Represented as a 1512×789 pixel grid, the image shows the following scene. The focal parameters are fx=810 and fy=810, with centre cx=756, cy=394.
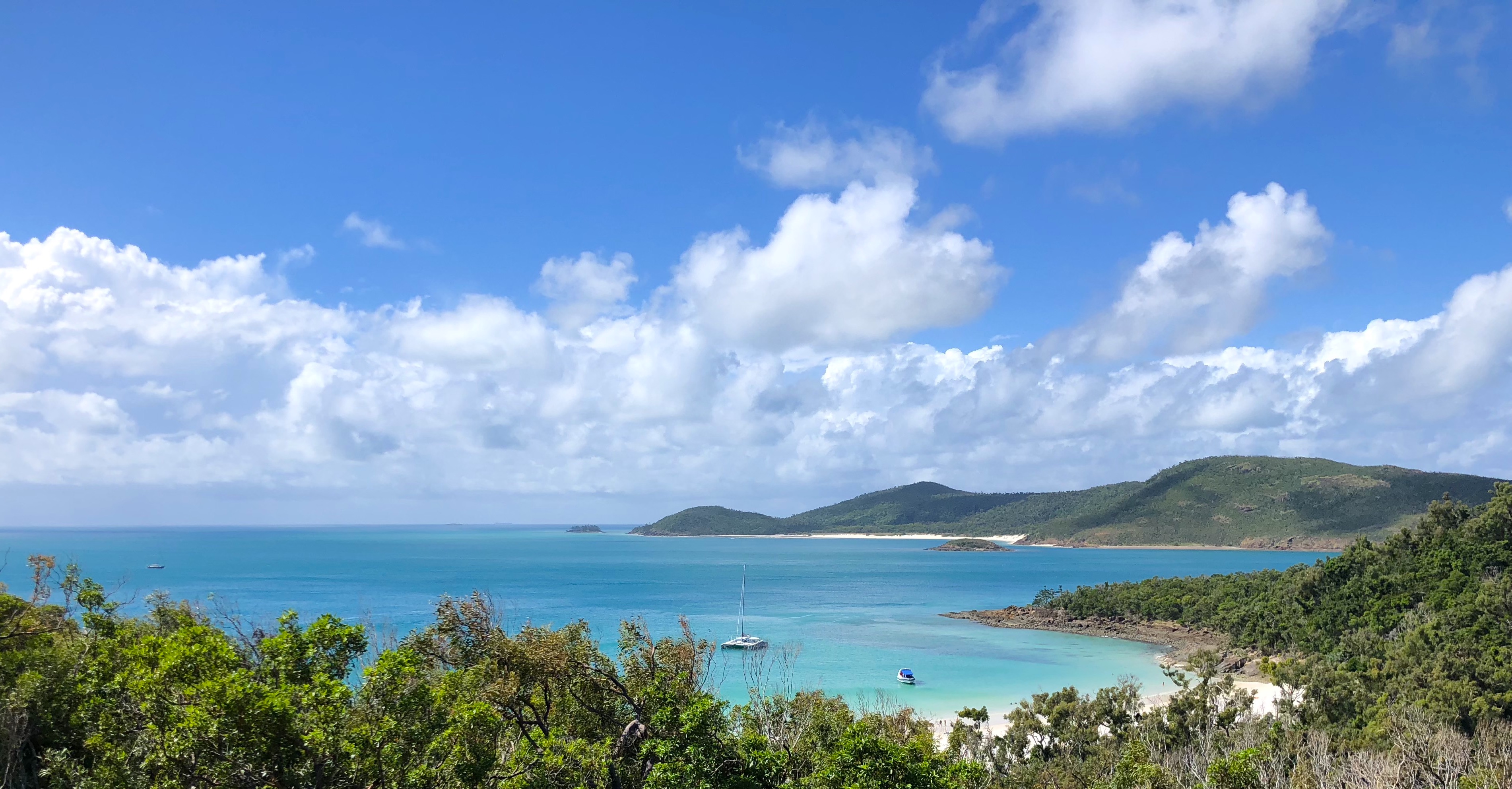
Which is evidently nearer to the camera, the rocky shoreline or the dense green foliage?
the dense green foliage

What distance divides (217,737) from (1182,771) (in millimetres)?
20822

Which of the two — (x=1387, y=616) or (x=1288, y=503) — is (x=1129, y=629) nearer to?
(x=1387, y=616)

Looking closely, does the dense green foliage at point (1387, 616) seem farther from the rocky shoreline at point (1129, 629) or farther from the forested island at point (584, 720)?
the rocky shoreline at point (1129, 629)

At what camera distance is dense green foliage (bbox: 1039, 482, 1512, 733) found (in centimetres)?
2522

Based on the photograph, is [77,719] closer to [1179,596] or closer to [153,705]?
[153,705]

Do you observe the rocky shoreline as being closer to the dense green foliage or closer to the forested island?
the dense green foliage

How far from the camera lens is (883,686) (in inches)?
1706

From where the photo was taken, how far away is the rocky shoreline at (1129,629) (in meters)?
50.6

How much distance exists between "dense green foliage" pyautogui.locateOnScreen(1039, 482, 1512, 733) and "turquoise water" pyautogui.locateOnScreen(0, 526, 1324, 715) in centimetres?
773

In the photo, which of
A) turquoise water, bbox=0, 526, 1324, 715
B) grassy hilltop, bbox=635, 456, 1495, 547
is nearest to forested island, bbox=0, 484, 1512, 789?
turquoise water, bbox=0, 526, 1324, 715

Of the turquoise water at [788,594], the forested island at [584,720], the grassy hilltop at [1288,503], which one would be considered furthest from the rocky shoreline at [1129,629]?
the grassy hilltop at [1288,503]

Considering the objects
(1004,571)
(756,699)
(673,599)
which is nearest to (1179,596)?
(673,599)

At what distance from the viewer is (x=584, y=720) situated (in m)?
15.0

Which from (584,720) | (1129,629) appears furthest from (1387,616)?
(584,720)
